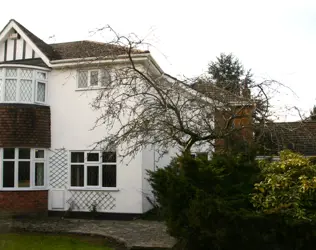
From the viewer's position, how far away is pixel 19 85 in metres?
14.2

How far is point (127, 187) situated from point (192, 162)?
6409mm

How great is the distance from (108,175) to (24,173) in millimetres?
3240

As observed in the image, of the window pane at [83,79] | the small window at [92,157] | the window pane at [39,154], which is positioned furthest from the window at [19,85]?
the small window at [92,157]

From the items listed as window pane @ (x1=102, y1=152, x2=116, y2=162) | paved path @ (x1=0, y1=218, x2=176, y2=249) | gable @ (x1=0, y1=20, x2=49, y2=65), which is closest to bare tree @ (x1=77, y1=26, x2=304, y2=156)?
paved path @ (x1=0, y1=218, x2=176, y2=249)

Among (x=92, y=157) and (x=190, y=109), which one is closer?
(x=190, y=109)

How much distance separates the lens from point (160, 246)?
8719 mm

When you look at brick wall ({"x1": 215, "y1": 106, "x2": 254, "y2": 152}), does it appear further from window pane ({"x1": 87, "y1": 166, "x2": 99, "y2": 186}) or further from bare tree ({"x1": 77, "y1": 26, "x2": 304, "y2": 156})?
window pane ({"x1": 87, "y1": 166, "x2": 99, "y2": 186})

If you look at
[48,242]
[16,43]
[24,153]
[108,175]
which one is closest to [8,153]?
[24,153]

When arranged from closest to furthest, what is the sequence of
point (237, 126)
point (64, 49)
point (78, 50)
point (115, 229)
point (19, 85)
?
point (237, 126) → point (115, 229) → point (19, 85) → point (78, 50) → point (64, 49)

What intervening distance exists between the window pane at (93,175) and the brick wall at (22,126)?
6.45 feet

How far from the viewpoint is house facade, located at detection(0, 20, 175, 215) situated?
1359 cm

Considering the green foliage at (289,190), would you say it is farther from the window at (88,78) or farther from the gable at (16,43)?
the gable at (16,43)

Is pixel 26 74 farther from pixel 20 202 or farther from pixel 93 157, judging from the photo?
pixel 20 202

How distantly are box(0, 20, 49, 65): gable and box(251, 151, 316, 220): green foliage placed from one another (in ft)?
36.6
